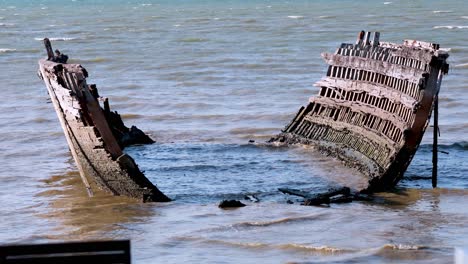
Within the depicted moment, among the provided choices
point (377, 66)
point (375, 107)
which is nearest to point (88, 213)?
point (375, 107)

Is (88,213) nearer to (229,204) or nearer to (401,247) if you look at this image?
(229,204)

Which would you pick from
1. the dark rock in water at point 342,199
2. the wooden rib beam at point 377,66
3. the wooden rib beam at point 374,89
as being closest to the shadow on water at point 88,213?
the dark rock in water at point 342,199

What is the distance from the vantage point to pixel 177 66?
33375 mm

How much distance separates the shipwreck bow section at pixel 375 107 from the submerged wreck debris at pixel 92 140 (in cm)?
315

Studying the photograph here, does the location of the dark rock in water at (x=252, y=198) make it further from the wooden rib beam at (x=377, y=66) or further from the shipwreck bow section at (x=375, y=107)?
the wooden rib beam at (x=377, y=66)

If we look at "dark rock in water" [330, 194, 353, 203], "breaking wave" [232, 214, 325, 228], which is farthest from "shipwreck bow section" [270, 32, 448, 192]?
"breaking wave" [232, 214, 325, 228]

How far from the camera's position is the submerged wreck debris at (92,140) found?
Result: 43.1ft

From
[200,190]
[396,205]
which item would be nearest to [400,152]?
[396,205]

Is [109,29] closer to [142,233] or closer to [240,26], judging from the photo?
[240,26]

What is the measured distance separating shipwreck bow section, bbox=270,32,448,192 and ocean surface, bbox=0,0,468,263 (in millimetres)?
338

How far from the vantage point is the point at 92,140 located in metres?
13.3

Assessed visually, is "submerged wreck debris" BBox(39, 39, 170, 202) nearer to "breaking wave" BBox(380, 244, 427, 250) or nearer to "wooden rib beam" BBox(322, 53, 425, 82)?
"breaking wave" BBox(380, 244, 427, 250)

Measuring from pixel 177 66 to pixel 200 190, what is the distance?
1885 cm

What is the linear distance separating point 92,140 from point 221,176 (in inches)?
120
